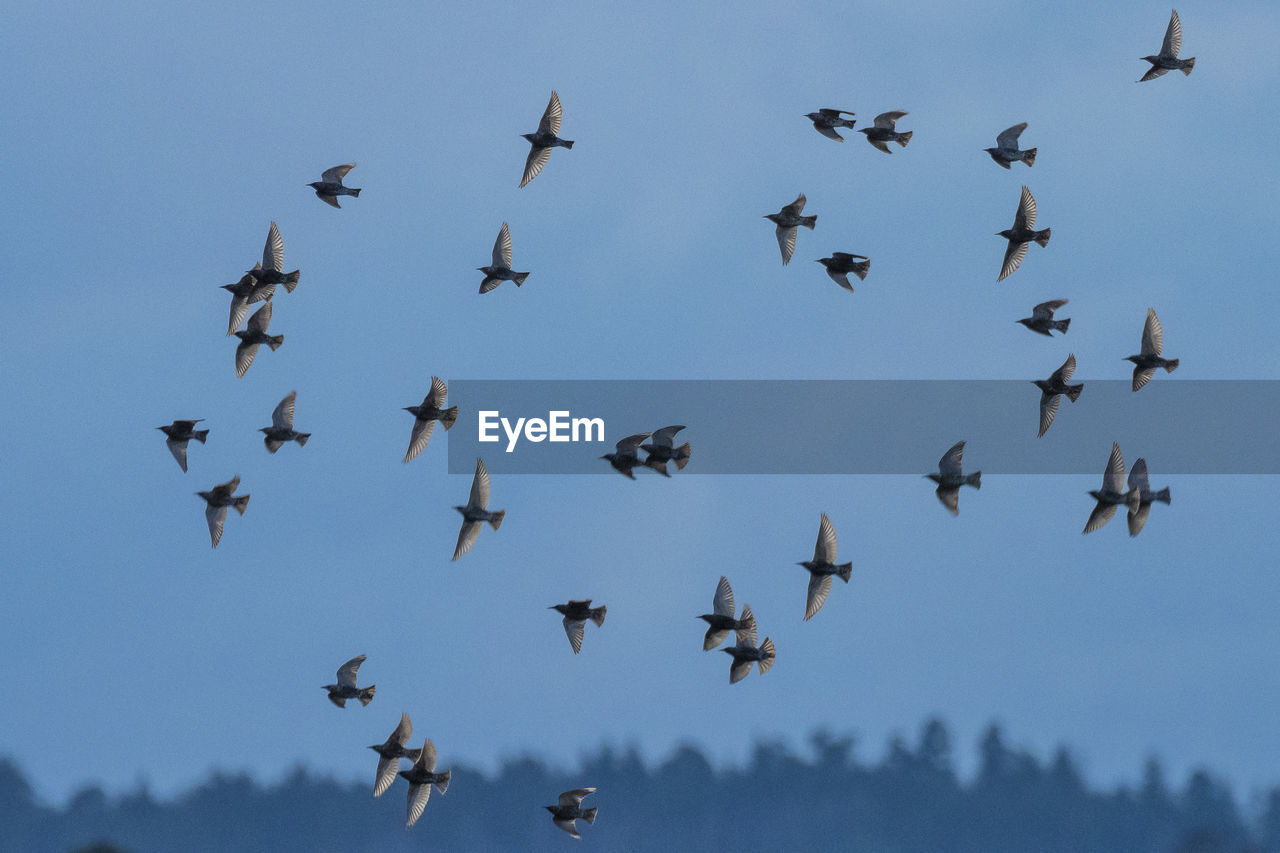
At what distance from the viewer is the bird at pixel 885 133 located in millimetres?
54688

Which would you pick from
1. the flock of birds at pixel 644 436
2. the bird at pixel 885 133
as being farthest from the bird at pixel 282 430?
the bird at pixel 885 133

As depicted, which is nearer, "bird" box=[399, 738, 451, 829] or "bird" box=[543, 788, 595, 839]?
"bird" box=[543, 788, 595, 839]

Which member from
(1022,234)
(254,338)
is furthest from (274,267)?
(1022,234)

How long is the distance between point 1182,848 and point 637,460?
135170 mm

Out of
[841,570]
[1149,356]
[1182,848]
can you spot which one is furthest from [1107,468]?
[1182,848]

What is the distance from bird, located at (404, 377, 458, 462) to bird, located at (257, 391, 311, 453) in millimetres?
3376

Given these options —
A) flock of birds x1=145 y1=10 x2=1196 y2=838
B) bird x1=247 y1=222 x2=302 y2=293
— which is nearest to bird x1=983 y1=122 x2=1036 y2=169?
flock of birds x1=145 y1=10 x2=1196 y2=838

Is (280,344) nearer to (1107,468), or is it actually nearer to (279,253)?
(279,253)

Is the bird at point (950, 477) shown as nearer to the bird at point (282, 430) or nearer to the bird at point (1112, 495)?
the bird at point (1112, 495)

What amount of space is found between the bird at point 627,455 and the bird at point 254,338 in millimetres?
9954

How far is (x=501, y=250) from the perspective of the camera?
189ft

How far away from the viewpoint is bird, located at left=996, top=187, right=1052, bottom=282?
180 feet

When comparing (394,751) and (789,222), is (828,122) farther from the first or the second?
(394,751)

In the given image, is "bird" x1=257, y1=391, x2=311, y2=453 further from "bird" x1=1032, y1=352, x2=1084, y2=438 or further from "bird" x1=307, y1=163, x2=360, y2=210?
"bird" x1=1032, y1=352, x2=1084, y2=438
